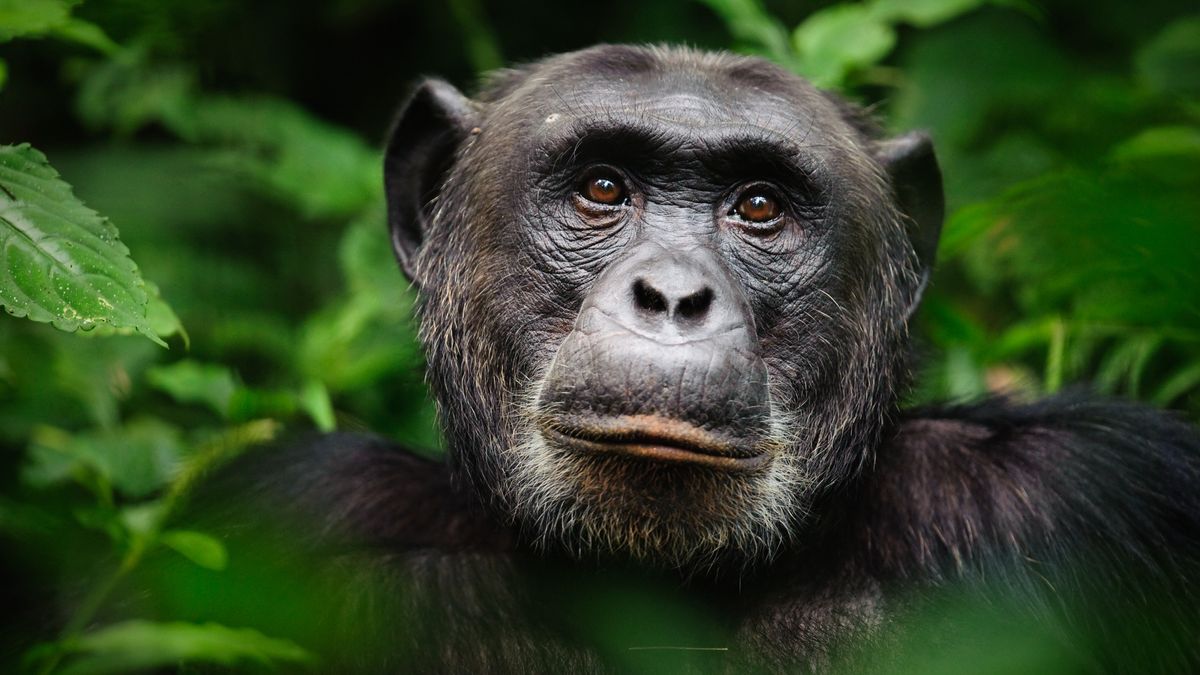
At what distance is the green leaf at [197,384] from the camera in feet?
19.7

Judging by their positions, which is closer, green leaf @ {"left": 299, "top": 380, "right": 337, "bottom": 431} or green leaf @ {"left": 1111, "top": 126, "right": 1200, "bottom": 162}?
green leaf @ {"left": 1111, "top": 126, "right": 1200, "bottom": 162}

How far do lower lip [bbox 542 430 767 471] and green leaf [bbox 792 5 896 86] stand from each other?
9.52 feet

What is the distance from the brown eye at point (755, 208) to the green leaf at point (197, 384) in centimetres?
271

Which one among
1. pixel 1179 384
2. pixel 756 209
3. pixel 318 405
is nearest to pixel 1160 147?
pixel 1179 384

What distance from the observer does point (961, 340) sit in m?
6.49

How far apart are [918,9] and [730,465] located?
11.6ft

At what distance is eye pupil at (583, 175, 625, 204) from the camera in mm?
4570

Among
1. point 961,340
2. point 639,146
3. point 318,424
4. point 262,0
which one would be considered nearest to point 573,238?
point 639,146

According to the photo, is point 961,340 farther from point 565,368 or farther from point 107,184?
point 107,184

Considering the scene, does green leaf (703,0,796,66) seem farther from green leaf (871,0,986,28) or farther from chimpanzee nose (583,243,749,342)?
chimpanzee nose (583,243,749,342)

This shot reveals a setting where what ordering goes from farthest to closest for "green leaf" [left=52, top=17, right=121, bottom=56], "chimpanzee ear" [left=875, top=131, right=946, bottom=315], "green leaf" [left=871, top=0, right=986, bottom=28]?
"green leaf" [left=871, top=0, right=986, bottom=28], "chimpanzee ear" [left=875, top=131, right=946, bottom=315], "green leaf" [left=52, top=17, right=121, bottom=56]

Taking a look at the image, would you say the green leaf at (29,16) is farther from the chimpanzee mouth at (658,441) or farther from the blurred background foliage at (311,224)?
the chimpanzee mouth at (658,441)

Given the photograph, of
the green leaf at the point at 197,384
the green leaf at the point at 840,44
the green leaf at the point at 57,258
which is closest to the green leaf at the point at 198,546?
the green leaf at the point at 57,258

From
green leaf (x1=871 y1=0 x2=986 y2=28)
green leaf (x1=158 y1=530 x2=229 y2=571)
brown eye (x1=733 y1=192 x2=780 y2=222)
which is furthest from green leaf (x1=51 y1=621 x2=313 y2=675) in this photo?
green leaf (x1=871 y1=0 x2=986 y2=28)
